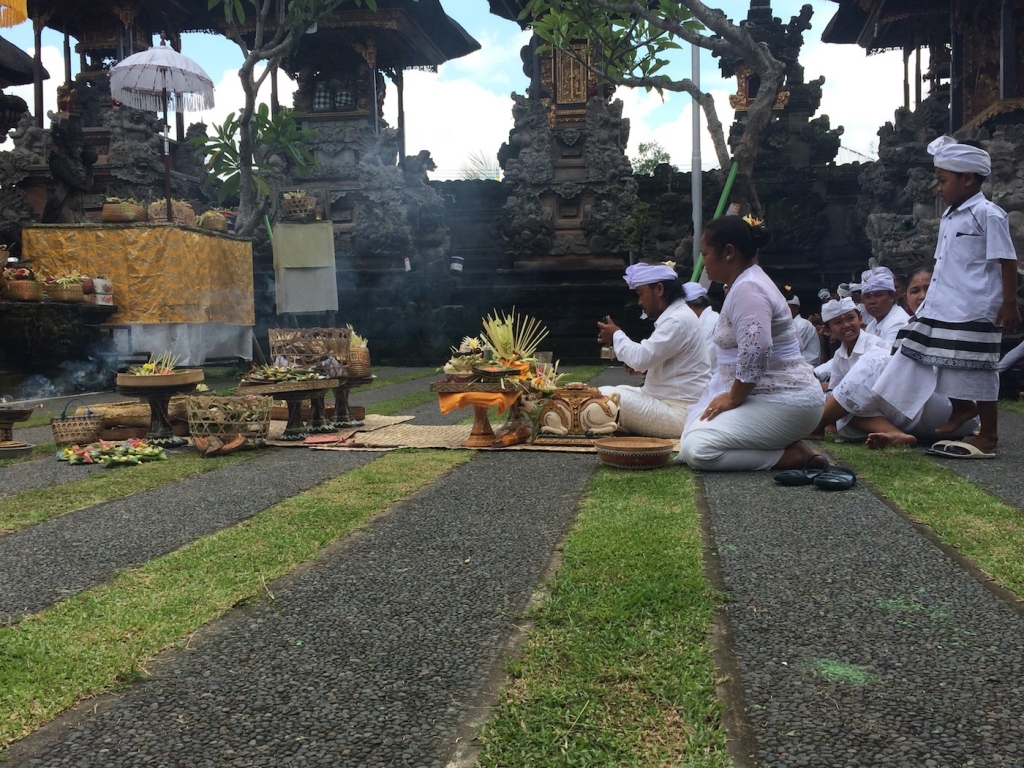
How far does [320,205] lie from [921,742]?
1709cm

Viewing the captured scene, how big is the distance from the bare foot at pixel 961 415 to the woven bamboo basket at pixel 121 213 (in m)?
10.4

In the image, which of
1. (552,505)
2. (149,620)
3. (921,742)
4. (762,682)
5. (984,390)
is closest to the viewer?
(921,742)

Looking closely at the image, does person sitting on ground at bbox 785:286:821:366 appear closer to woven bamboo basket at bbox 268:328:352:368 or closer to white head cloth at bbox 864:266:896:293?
white head cloth at bbox 864:266:896:293

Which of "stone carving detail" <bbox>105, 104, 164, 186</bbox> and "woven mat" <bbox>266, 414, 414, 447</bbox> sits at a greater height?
"stone carving detail" <bbox>105, 104, 164, 186</bbox>

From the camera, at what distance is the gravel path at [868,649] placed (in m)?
1.73

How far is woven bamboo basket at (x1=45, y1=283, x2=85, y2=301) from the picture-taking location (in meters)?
10.8

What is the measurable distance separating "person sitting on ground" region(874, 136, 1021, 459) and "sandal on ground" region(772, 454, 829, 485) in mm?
1162

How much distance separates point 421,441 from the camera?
21.0 ft

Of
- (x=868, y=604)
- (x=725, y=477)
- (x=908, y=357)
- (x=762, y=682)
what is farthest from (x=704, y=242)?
(x=762, y=682)

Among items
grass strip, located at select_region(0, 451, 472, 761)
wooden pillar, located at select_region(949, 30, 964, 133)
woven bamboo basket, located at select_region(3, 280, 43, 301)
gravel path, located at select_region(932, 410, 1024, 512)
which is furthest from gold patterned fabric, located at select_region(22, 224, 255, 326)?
wooden pillar, located at select_region(949, 30, 964, 133)

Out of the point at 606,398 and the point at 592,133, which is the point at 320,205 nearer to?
the point at 592,133

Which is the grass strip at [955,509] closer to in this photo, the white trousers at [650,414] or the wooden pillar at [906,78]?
the white trousers at [650,414]

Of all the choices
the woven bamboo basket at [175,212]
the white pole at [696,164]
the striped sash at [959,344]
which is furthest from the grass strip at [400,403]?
the white pole at [696,164]

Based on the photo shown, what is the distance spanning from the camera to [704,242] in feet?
15.5
